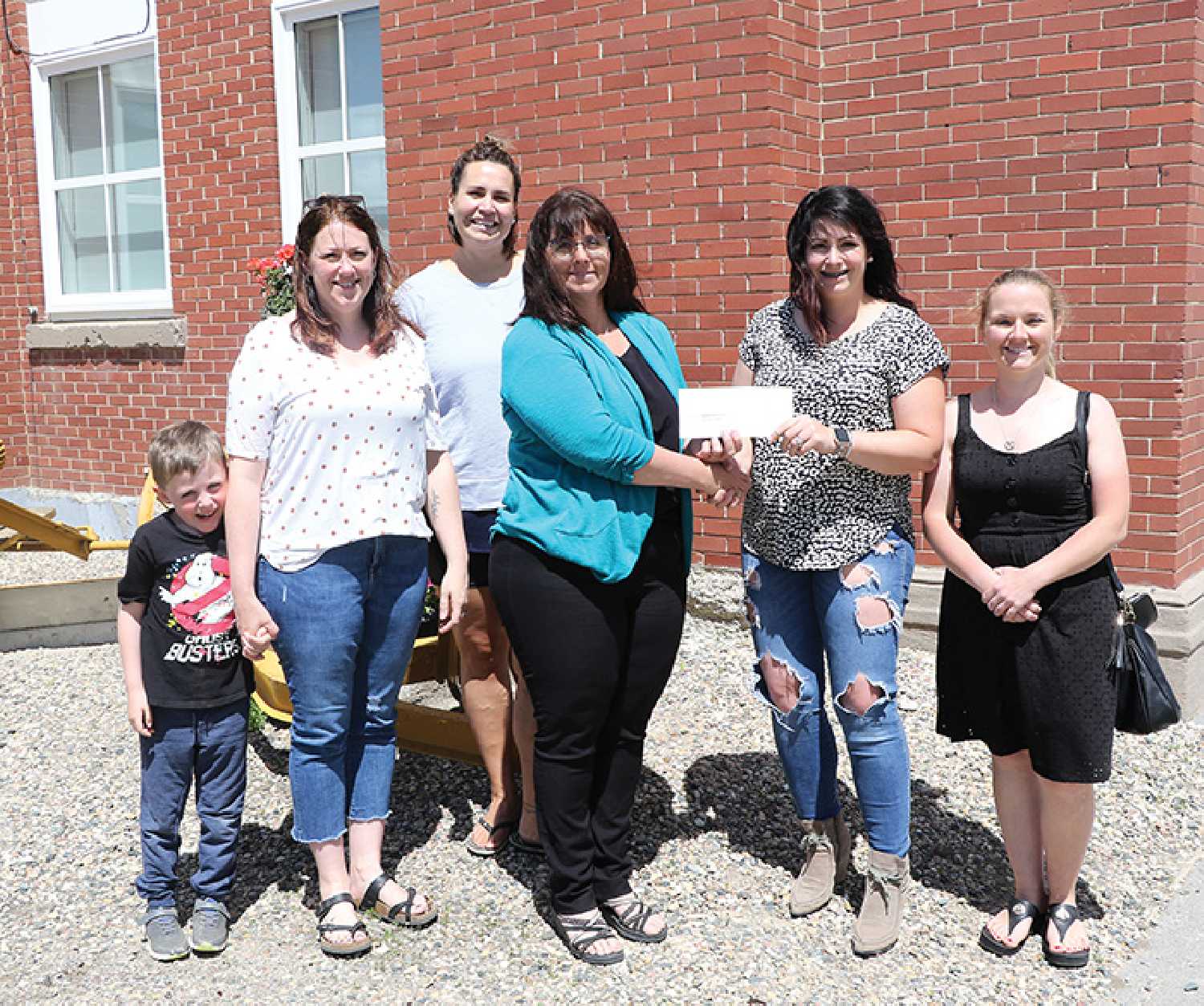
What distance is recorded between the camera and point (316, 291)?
3203 millimetres

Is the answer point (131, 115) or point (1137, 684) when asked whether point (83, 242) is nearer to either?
point (131, 115)

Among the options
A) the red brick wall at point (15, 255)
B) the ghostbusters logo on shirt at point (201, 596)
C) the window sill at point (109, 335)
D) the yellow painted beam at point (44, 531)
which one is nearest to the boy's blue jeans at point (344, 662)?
the ghostbusters logo on shirt at point (201, 596)

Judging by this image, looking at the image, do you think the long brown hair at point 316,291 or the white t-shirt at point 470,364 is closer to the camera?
the long brown hair at point 316,291

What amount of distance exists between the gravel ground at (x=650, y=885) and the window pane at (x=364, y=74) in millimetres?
4226

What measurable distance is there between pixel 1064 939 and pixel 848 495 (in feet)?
4.30

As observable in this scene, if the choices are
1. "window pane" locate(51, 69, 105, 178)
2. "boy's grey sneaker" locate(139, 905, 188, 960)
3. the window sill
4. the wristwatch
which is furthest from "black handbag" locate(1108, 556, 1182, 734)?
"window pane" locate(51, 69, 105, 178)

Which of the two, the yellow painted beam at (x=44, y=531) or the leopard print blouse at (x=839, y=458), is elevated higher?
the leopard print blouse at (x=839, y=458)

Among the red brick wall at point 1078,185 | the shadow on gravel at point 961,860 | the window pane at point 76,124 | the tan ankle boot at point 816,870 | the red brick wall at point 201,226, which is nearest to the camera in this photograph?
the tan ankle boot at point 816,870

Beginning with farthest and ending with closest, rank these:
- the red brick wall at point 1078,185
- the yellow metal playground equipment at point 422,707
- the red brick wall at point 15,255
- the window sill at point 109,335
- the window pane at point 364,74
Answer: the red brick wall at point 15,255, the window sill at point 109,335, the window pane at point 364,74, the red brick wall at point 1078,185, the yellow metal playground equipment at point 422,707

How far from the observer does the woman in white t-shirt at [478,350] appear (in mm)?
3613

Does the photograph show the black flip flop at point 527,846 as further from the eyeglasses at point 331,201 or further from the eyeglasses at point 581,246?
the eyeglasses at point 331,201

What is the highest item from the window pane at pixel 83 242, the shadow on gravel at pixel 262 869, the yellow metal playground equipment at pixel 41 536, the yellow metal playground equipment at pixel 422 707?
the window pane at pixel 83 242

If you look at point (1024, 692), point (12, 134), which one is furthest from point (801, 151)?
point (12, 134)

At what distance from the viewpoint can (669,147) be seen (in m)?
5.89
